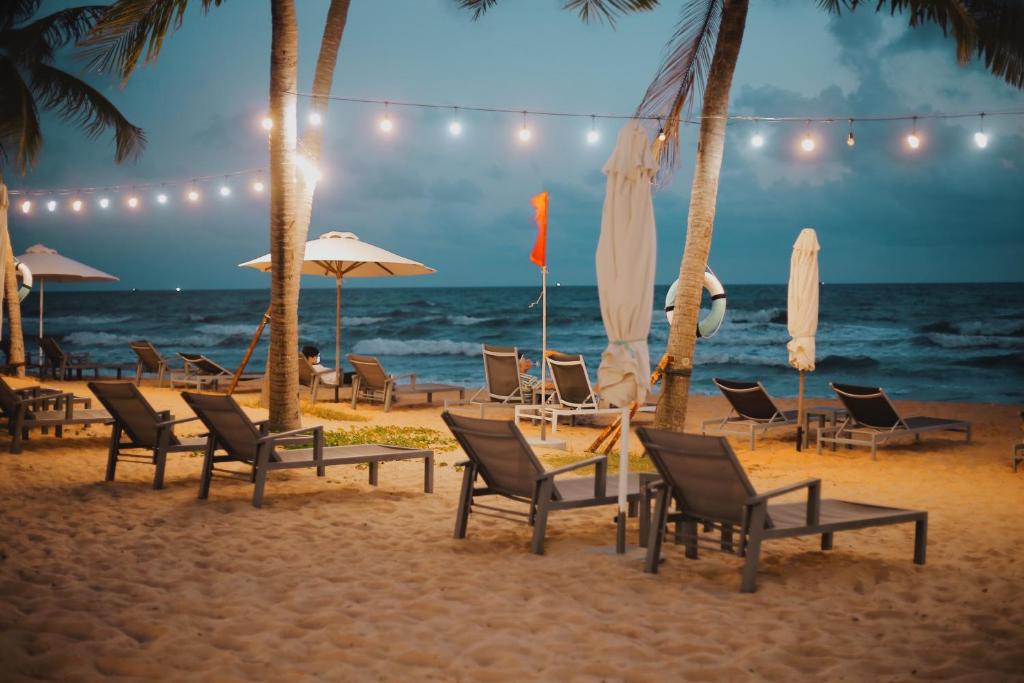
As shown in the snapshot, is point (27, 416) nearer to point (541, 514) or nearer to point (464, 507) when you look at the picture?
point (464, 507)

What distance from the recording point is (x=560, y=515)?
6.02m

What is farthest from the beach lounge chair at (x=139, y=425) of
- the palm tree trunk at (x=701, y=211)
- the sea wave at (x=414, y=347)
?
the sea wave at (x=414, y=347)

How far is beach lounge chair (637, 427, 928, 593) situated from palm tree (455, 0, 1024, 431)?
10.2 ft

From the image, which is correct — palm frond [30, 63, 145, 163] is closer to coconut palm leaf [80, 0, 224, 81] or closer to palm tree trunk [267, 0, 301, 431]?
coconut palm leaf [80, 0, 224, 81]

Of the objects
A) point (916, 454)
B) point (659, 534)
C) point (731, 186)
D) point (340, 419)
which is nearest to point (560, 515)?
point (659, 534)

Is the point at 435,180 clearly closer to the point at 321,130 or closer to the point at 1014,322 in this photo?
the point at 1014,322

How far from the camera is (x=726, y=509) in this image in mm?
4504

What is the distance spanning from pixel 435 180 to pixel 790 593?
4719cm

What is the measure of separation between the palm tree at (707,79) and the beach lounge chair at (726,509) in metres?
3.10

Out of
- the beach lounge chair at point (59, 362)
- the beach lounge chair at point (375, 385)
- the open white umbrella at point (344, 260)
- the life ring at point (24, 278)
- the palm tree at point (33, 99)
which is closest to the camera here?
the open white umbrella at point (344, 260)

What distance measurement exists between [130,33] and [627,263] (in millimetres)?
5587

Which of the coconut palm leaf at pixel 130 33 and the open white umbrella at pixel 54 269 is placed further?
the open white umbrella at pixel 54 269

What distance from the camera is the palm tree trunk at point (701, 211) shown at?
26.4 feet

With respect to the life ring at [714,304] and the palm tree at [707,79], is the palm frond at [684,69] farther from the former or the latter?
the life ring at [714,304]
